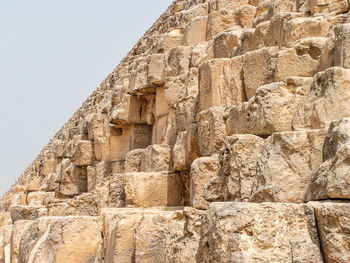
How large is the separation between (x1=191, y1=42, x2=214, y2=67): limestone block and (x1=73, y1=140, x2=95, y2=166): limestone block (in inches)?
212

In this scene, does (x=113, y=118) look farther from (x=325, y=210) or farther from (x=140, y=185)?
(x=325, y=210)

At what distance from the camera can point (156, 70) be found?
10.5 metres

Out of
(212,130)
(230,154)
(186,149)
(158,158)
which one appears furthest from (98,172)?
(230,154)

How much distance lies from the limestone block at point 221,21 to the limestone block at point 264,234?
7116 mm

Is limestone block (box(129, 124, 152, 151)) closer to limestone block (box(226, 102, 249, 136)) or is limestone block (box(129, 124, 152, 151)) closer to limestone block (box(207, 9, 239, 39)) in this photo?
limestone block (box(207, 9, 239, 39))

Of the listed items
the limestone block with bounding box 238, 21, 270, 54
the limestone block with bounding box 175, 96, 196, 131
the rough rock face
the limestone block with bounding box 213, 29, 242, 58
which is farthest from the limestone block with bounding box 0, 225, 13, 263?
the limestone block with bounding box 238, 21, 270, 54

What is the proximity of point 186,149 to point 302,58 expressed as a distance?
2.22 meters

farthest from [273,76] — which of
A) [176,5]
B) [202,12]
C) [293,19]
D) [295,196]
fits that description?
[176,5]

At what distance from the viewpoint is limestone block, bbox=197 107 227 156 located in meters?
6.79

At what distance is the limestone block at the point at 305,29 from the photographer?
6.45 meters

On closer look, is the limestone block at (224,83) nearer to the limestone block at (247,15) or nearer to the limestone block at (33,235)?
the limestone block at (247,15)

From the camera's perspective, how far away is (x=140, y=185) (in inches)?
311

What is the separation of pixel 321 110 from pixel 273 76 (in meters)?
1.62

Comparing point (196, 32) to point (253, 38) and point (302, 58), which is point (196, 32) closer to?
point (253, 38)
